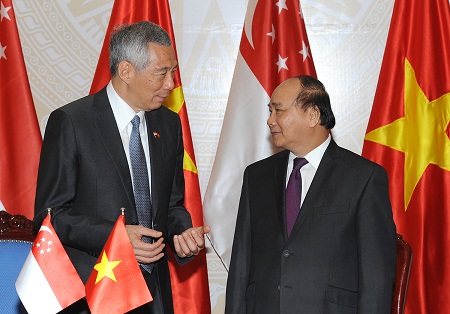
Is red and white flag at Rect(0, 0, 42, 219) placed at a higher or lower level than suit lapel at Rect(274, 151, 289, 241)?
higher

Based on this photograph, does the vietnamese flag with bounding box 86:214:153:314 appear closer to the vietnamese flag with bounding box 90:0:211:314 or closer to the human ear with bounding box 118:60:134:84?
the human ear with bounding box 118:60:134:84

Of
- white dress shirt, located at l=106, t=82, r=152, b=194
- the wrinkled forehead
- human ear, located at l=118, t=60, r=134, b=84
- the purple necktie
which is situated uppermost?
human ear, located at l=118, t=60, r=134, b=84

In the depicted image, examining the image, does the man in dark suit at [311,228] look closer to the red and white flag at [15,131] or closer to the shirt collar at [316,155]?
the shirt collar at [316,155]

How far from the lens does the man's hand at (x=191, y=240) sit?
2.84 metres

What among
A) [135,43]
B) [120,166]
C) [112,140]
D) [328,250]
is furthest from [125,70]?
[328,250]

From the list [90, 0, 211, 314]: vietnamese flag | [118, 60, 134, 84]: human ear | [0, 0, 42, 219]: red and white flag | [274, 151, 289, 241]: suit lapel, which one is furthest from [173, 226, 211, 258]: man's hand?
[0, 0, 42, 219]: red and white flag

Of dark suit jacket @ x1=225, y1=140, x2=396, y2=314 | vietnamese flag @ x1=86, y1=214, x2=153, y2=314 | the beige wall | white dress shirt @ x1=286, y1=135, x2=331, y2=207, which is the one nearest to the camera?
vietnamese flag @ x1=86, y1=214, x2=153, y2=314

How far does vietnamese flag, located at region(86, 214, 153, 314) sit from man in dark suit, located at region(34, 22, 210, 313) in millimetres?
168

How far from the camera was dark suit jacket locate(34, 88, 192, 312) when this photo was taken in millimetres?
2816

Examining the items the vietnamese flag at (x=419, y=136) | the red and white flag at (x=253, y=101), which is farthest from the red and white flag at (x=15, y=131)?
the vietnamese flag at (x=419, y=136)

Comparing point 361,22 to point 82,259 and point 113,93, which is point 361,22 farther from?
point 82,259

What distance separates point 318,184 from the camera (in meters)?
3.11

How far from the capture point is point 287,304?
2988 mm

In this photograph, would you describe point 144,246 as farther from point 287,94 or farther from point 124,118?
point 287,94
